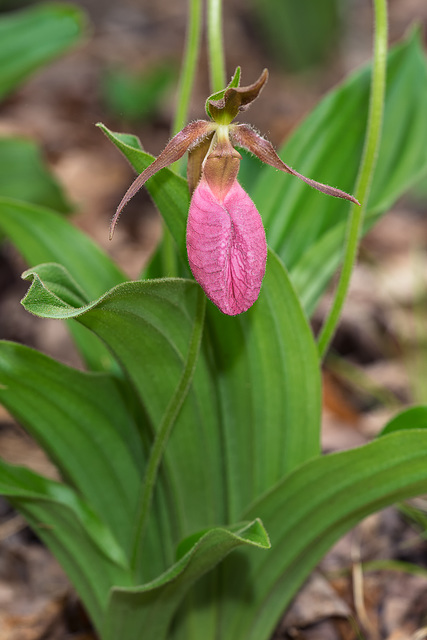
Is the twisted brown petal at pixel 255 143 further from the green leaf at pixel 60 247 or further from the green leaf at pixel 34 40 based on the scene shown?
the green leaf at pixel 34 40

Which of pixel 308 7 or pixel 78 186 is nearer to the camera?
pixel 78 186

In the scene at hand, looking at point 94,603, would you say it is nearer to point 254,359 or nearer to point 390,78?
point 254,359

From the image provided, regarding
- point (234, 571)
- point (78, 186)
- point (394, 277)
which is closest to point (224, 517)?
point (234, 571)

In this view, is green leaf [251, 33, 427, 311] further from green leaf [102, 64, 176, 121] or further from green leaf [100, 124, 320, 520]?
green leaf [102, 64, 176, 121]

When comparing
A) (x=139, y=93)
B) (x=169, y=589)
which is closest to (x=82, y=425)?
(x=169, y=589)

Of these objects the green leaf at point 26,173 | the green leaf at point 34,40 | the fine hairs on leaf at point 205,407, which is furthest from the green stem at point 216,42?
the green leaf at point 26,173
